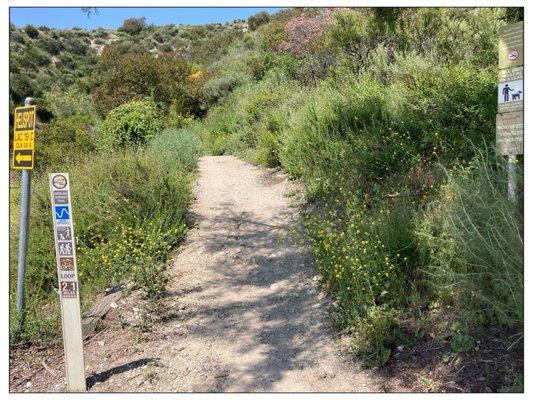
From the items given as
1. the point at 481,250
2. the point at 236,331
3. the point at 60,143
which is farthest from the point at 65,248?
the point at 60,143

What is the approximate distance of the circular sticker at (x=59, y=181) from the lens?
12.1ft

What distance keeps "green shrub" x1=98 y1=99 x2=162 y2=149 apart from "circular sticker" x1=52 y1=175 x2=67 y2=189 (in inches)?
360

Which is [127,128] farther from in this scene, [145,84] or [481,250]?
[481,250]

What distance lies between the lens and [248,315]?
480 centimetres

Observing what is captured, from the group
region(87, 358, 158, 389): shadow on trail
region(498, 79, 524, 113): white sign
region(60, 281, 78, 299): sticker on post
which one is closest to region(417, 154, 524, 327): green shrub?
region(498, 79, 524, 113): white sign

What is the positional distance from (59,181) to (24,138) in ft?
2.89

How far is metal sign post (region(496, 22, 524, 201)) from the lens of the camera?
11.4 ft

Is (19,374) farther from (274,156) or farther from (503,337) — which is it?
(274,156)

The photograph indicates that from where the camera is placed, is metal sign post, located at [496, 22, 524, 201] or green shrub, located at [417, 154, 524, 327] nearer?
green shrub, located at [417, 154, 524, 327]

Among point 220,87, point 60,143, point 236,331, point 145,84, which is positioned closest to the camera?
point 236,331

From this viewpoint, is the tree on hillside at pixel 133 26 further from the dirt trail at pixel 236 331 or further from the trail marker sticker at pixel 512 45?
the trail marker sticker at pixel 512 45

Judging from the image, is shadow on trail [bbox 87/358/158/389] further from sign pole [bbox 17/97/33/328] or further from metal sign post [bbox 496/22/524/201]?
metal sign post [bbox 496/22/524/201]

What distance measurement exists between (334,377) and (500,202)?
6.27 feet

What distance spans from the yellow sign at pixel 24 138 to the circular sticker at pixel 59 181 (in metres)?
0.65
